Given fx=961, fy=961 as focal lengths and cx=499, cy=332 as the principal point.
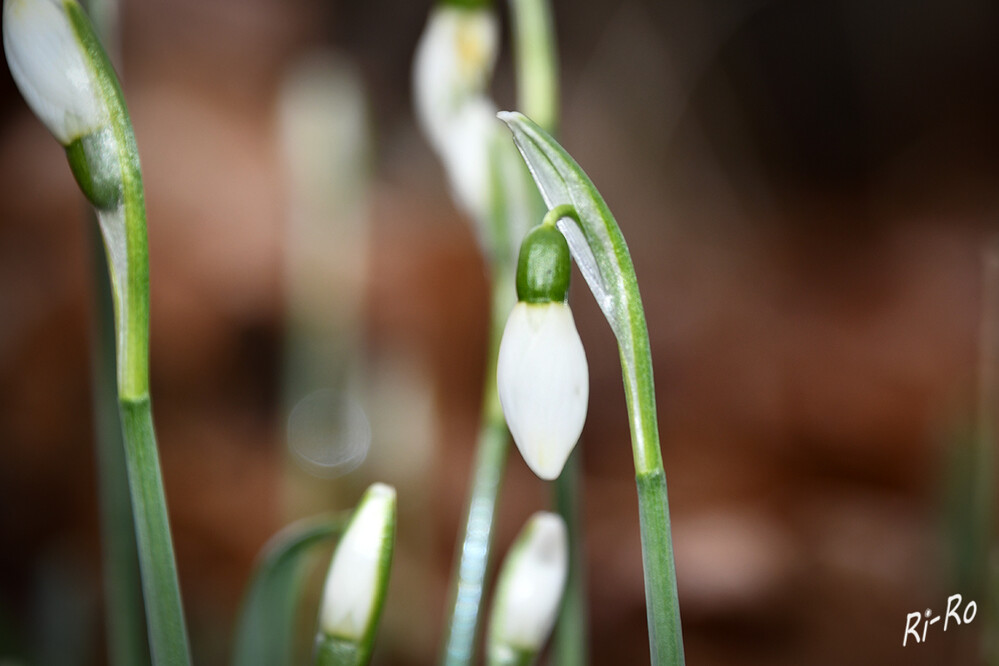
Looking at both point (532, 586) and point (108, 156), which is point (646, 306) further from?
point (108, 156)

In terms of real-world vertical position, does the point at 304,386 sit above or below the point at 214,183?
below

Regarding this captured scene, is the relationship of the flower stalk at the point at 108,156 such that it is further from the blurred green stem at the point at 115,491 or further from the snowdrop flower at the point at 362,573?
the blurred green stem at the point at 115,491

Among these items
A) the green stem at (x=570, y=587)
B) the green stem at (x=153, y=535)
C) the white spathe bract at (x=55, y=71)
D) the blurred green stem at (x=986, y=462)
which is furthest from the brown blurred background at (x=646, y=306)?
the white spathe bract at (x=55, y=71)

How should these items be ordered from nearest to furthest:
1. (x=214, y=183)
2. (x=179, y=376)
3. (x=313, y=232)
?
(x=313, y=232)
(x=179, y=376)
(x=214, y=183)

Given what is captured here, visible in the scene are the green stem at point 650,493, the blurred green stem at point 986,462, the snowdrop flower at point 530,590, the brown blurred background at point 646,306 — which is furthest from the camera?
the brown blurred background at point 646,306

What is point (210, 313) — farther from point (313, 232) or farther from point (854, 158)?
point (854, 158)

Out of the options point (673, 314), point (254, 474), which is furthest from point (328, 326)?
point (673, 314)

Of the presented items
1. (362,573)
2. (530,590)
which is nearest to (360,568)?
(362,573)
